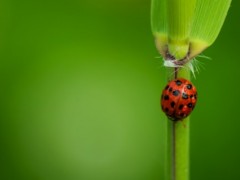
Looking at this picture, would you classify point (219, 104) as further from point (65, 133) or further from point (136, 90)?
point (65, 133)

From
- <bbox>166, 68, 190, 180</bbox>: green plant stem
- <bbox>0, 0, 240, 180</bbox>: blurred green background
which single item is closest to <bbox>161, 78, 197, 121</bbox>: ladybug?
<bbox>166, 68, 190, 180</bbox>: green plant stem

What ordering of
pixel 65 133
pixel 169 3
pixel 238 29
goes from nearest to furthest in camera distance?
pixel 169 3
pixel 65 133
pixel 238 29

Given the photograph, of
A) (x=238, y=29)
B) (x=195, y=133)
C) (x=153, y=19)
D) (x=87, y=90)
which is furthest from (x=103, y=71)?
(x=153, y=19)

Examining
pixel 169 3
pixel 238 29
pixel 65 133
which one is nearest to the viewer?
pixel 169 3

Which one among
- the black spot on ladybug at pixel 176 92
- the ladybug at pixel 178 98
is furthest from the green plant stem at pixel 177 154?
the black spot on ladybug at pixel 176 92

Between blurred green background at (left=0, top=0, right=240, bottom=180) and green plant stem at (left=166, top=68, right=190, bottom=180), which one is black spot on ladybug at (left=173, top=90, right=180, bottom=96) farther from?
blurred green background at (left=0, top=0, right=240, bottom=180)

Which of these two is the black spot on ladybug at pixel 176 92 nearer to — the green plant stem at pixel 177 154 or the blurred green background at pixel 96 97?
the green plant stem at pixel 177 154

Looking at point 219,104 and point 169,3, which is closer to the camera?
point 169,3
